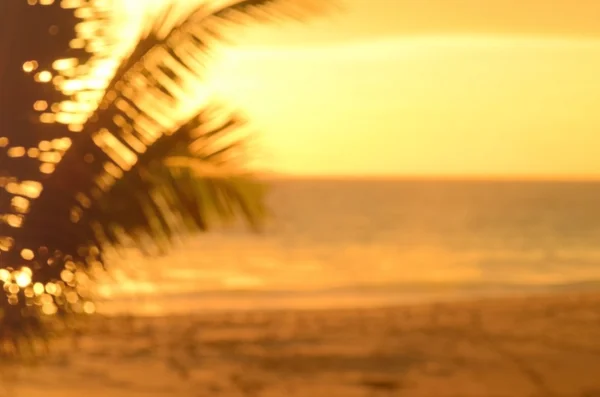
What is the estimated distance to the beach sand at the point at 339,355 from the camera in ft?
8.70

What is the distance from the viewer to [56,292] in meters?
1.46

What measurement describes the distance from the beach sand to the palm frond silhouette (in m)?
0.50

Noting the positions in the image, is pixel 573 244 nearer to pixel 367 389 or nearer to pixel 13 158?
pixel 367 389

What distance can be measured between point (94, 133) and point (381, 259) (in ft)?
17.9

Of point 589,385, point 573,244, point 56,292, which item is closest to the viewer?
point 56,292

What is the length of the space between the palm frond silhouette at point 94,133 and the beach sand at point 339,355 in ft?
1.65

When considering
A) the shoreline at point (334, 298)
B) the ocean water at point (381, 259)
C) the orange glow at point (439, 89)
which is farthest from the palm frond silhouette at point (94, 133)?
the shoreline at point (334, 298)

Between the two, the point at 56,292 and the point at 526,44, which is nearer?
the point at 56,292

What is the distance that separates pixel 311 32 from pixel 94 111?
977mm

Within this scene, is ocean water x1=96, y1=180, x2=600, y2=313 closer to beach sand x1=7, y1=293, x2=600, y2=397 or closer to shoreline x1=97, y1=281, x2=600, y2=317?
shoreline x1=97, y1=281, x2=600, y2=317

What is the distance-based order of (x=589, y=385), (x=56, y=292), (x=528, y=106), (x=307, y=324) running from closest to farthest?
(x=56, y=292) → (x=589, y=385) → (x=528, y=106) → (x=307, y=324)

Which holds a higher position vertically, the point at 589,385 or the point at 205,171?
the point at 205,171

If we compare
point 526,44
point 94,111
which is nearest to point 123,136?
point 94,111

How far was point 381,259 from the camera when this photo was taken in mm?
6637
